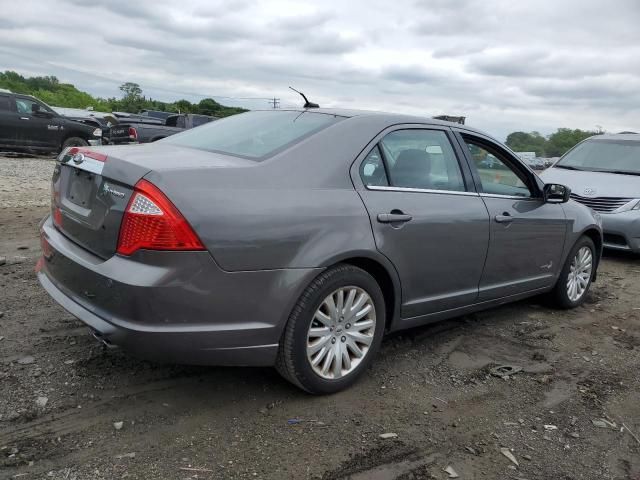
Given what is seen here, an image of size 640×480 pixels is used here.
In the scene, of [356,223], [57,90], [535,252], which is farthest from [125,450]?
[57,90]

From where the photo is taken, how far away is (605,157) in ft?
29.0

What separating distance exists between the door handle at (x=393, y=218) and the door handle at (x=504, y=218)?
3.20ft

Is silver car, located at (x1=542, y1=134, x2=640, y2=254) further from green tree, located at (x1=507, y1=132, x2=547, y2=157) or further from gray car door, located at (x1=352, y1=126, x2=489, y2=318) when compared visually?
gray car door, located at (x1=352, y1=126, x2=489, y2=318)

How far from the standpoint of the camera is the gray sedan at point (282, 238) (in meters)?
2.75

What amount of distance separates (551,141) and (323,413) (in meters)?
12.0

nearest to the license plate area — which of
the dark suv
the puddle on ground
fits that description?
the puddle on ground

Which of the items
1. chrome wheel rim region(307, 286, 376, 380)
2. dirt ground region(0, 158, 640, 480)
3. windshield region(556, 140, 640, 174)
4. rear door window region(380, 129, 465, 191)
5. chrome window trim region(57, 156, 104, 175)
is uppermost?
windshield region(556, 140, 640, 174)

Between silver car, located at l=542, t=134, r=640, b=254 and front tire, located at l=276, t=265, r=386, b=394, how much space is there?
5.43 m

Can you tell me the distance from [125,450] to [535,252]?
11.1 ft

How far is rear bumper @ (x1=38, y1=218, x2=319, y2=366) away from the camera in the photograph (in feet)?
8.90

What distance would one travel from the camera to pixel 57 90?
266 feet

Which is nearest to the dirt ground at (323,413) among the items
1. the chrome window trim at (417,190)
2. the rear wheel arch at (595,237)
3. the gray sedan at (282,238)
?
the gray sedan at (282,238)

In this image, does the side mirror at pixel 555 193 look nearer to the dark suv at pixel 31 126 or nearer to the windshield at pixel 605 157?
the windshield at pixel 605 157

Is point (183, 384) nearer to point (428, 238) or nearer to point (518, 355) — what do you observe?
point (428, 238)
